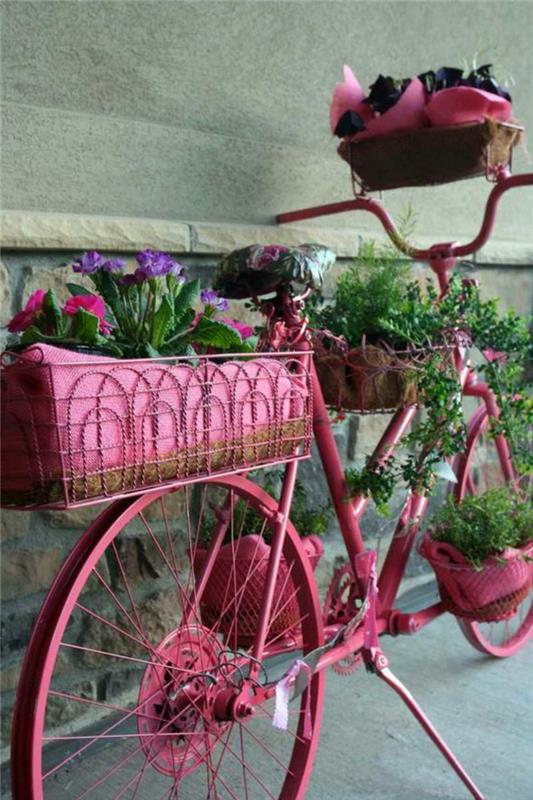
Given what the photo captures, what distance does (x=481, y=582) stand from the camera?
8.09 ft

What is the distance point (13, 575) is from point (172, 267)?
107 cm

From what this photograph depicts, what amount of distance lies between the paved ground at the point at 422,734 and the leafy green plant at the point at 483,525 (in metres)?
0.53

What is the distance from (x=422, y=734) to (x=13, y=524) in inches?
51.2

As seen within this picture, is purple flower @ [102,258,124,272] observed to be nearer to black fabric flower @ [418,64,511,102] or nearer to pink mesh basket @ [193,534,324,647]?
pink mesh basket @ [193,534,324,647]

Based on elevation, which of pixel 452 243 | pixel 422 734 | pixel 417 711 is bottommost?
pixel 422 734

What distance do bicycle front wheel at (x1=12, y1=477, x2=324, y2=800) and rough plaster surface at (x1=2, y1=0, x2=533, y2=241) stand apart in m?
0.92

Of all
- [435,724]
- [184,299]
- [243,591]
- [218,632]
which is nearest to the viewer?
[184,299]

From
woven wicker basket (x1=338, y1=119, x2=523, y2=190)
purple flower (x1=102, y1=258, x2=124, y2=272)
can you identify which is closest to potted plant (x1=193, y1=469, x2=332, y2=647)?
purple flower (x1=102, y1=258, x2=124, y2=272)

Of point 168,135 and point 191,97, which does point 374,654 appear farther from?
point 191,97

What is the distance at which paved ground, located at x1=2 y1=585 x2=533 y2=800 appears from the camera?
231 centimetres

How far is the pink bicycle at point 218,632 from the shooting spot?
5.64 feet

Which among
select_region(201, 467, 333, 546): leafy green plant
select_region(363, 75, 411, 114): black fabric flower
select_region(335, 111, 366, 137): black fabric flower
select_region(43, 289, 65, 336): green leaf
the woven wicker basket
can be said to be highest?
select_region(363, 75, 411, 114): black fabric flower

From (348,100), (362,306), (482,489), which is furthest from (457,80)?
(482,489)

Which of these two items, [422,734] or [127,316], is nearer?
[127,316]
